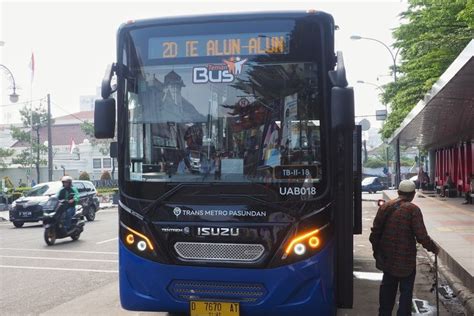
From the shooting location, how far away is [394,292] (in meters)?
5.79

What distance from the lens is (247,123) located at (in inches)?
210

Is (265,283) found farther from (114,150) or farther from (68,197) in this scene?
(68,197)

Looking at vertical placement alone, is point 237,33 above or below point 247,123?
above

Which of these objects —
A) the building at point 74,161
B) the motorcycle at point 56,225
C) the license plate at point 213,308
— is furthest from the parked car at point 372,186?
the license plate at point 213,308

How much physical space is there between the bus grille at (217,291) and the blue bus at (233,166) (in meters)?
0.01

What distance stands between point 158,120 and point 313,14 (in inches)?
72.9

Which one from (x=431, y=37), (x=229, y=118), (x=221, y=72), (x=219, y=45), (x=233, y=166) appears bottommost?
(x=233, y=166)

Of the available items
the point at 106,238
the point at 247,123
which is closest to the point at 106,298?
the point at 247,123

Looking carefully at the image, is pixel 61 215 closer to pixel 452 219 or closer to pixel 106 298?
pixel 106 298

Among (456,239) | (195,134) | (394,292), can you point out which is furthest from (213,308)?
(456,239)

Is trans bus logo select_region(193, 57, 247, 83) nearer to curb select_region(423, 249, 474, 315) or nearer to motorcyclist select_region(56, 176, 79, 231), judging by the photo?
curb select_region(423, 249, 474, 315)

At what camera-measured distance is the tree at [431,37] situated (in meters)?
16.7

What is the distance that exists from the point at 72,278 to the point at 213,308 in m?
4.68

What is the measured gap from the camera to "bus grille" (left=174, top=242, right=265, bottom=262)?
5.21 metres
